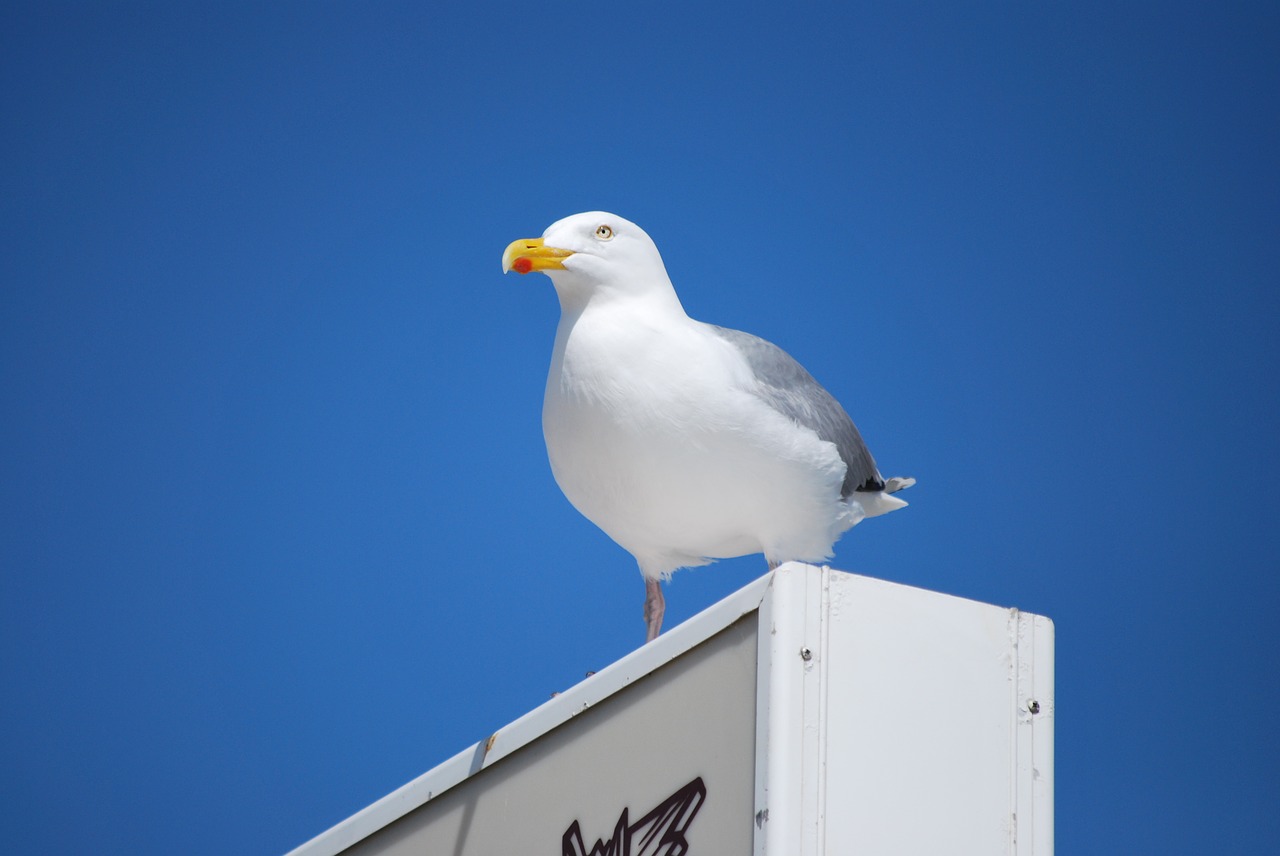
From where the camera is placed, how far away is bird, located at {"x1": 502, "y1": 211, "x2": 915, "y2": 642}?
4609 mm

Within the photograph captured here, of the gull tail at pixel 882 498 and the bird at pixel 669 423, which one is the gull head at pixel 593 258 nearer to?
the bird at pixel 669 423

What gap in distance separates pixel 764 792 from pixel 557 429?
2.18 m

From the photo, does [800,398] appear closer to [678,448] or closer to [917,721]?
Result: [678,448]

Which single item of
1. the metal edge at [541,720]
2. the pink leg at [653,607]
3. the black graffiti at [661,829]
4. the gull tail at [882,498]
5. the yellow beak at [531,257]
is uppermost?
the yellow beak at [531,257]

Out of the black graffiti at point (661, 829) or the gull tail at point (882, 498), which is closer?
the black graffiti at point (661, 829)

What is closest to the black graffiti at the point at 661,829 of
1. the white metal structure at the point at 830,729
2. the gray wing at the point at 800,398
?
the white metal structure at the point at 830,729

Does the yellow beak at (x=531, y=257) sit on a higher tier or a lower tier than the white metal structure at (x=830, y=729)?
higher

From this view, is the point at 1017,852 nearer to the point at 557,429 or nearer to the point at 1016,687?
the point at 1016,687

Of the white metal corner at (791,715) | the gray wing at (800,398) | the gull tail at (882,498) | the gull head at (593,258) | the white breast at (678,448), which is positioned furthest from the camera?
the gull tail at (882,498)

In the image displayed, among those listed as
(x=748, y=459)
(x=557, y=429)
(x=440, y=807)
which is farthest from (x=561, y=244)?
(x=440, y=807)

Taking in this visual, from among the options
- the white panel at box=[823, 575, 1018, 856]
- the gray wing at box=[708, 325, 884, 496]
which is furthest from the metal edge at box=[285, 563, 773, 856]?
the gray wing at box=[708, 325, 884, 496]

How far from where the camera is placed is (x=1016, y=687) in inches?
119

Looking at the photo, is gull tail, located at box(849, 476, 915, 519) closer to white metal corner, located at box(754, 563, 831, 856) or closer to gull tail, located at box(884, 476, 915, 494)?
gull tail, located at box(884, 476, 915, 494)

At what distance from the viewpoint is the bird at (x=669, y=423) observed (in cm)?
461
